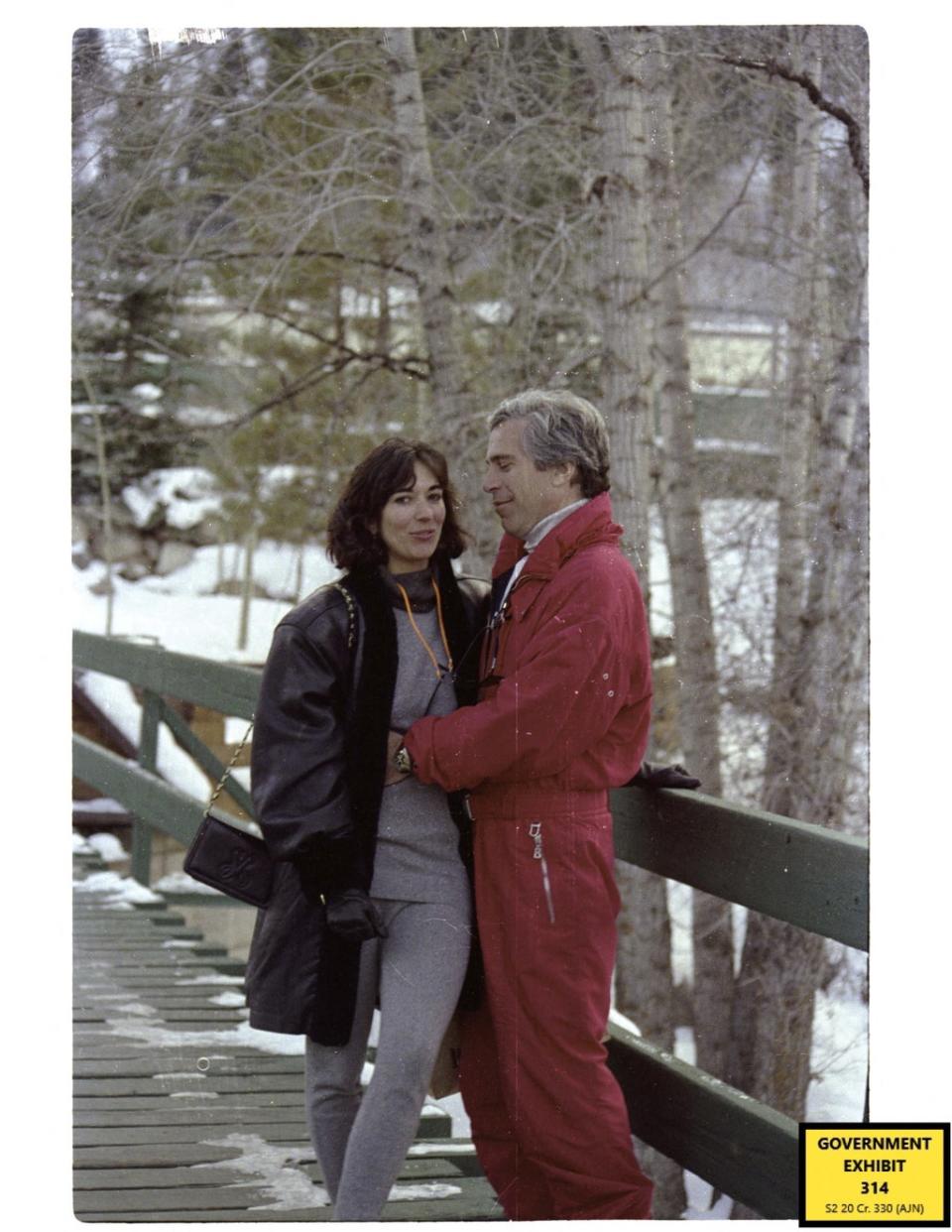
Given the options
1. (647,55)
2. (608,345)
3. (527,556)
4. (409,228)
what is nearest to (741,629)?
(608,345)

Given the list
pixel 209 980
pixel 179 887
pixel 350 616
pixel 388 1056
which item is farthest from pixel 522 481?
pixel 179 887

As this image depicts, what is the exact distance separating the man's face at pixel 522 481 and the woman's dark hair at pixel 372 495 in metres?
0.12

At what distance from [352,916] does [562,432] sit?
3.55 feet

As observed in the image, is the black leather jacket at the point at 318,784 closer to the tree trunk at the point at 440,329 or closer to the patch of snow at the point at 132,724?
the tree trunk at the point at 440,329

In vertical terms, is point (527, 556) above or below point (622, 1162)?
above

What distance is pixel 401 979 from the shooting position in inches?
116

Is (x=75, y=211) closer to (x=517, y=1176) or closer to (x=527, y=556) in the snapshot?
(x=527, y=556)

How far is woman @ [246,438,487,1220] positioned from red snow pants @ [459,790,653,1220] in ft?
0.30

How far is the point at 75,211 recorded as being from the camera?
12.9 ft

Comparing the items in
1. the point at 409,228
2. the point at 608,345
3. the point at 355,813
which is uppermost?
the point at 409,228

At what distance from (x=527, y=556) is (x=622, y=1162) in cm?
129

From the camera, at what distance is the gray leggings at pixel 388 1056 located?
9.51 feet

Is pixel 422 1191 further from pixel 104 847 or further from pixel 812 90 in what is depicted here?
pixel 104 847

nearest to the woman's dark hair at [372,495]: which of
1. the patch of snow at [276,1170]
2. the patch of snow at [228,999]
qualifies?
the patch of snow at [276,1170]
